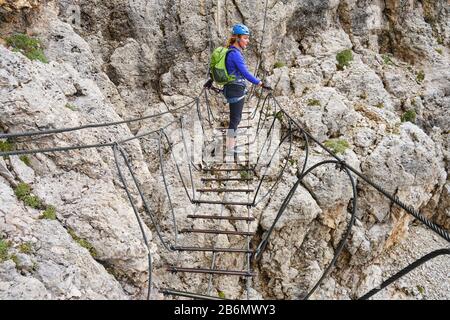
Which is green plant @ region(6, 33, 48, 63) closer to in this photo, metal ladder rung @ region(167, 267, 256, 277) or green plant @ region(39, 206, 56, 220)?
green plant @ region(39, 206, 56, 220)

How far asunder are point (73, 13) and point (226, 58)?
14.9ft

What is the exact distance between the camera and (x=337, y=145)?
285 inches

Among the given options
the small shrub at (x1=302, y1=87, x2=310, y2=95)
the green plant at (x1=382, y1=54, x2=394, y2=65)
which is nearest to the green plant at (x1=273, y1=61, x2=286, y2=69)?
the small shrub at (x1=302, y1=87, x2=310, y2=95)

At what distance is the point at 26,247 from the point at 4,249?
0.18 metres

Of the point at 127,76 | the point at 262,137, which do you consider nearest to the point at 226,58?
the point at 262,137

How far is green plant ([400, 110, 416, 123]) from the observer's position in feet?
29.9

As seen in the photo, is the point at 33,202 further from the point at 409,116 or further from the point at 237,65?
the point at 409,116

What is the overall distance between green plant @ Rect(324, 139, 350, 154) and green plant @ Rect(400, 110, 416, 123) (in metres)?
3.13

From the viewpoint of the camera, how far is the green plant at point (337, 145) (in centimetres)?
711

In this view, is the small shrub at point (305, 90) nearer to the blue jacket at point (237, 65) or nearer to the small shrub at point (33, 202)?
the blue jacket at point (237, 65)

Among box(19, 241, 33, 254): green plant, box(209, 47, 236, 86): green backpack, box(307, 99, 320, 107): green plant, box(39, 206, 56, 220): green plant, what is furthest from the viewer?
box(307, 99, 320, 107): green plant
